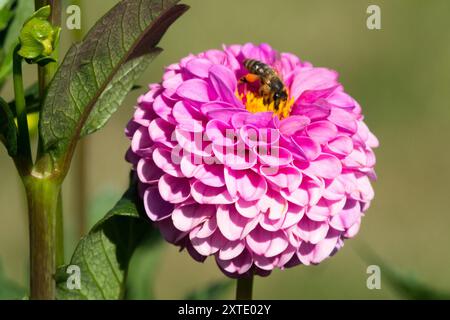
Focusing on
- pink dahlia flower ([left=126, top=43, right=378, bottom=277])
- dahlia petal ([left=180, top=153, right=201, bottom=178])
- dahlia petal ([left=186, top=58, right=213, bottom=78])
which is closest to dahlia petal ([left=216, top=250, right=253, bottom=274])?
pink dahlia flower ([left=126, top=43, right=378, bottom=277])

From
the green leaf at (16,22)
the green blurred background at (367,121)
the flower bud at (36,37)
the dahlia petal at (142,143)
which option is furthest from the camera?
the green blurred background at (367,121)

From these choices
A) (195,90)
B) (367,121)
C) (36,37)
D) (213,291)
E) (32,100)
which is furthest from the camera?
(367,121)

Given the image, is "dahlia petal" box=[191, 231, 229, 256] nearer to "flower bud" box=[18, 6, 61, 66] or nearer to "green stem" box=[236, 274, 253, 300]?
"green stem" box=[236, 274, 253, 300]

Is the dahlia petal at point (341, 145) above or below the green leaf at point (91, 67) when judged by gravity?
below

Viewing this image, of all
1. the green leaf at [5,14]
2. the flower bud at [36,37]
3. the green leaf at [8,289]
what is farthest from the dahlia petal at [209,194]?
the green leaf at [8,289]

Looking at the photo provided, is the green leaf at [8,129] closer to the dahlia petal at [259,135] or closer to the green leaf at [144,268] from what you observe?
the dahlia petal at [259,135]

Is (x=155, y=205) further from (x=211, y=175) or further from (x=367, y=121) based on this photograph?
(x=367, y=121)

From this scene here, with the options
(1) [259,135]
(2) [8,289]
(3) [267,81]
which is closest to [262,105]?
(3) [267,81]
